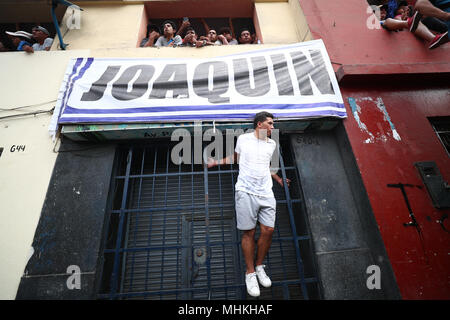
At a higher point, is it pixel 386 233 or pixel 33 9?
pixel 33 9

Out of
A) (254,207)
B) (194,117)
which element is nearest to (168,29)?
(194,117)

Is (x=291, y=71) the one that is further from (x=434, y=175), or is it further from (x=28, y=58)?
(x=28, y=58)

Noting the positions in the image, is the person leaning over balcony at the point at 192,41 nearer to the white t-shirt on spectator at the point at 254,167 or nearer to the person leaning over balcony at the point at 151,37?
the person leaning over balcony at the point at 151,37

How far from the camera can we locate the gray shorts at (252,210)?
7.92 ft

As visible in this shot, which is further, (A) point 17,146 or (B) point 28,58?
(B) point 28,58

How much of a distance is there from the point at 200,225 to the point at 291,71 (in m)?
3.17

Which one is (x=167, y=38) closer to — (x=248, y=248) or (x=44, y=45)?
(x=44, y=45)

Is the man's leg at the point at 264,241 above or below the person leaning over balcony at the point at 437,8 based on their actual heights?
below

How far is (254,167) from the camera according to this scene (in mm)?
2562

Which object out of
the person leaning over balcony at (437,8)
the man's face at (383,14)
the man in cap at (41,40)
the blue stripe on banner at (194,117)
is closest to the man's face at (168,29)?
the man in cap at (41,40)

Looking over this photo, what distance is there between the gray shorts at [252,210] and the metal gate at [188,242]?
0.65 m

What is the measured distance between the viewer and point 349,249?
2.74 metres

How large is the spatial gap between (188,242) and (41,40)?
5757mm

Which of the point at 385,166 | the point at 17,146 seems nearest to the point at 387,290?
the point at 385,166
